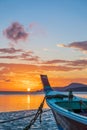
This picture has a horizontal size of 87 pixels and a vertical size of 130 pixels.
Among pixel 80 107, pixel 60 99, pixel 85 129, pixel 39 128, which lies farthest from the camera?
pixel 39 128

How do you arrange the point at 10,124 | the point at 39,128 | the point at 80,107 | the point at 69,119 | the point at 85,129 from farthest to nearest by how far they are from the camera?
the point at 10,124, the point at 39,128, the point at 80,107, the point at 69,119, the point at 85,129

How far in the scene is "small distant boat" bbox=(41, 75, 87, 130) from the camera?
45.0 ft

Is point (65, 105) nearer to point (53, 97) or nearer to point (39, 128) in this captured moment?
point (53, 97)

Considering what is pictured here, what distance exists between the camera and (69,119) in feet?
48.5

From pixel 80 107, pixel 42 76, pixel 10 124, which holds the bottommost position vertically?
pixel 10 124

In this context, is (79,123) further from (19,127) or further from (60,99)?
(19,127)

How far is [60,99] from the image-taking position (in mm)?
22922

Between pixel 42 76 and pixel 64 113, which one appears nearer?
pixel 64 113

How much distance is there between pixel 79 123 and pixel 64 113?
2.08m

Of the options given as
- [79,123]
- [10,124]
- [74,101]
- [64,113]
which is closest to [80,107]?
[74,101]

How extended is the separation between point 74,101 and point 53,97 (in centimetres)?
224

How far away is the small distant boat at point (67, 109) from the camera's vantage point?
45.0ft

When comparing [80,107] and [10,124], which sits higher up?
[80,107]

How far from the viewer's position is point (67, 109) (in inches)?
784
